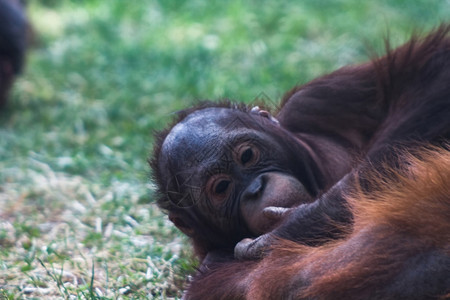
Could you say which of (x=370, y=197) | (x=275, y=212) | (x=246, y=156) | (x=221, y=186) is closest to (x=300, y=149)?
(x=246, y=156)

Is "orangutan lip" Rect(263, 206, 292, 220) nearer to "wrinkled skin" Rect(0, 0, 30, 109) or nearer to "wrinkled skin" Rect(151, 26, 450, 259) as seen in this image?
"wrinkled skin" Rect(151, 26, 450, 259)

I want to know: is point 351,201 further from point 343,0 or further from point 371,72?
point 343,0

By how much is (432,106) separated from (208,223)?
0.90 meters

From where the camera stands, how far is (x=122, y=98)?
17.6 feet

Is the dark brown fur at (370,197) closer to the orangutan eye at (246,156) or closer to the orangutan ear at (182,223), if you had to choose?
the orangutan ear at (182,223)

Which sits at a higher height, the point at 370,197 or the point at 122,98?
the point at 122,98

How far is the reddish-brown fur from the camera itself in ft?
5.97

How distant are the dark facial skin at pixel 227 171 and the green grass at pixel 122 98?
0.39 meters

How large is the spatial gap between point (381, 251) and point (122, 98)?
3756 millimetres

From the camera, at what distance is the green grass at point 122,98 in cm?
302

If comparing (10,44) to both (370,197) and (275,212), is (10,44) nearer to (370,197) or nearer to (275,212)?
(275,212)

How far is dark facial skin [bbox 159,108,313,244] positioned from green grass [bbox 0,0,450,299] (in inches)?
15.3

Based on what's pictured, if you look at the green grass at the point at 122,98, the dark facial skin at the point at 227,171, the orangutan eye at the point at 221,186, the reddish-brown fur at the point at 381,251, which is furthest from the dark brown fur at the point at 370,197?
the green grass at the point at 122,98

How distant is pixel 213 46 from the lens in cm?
621
